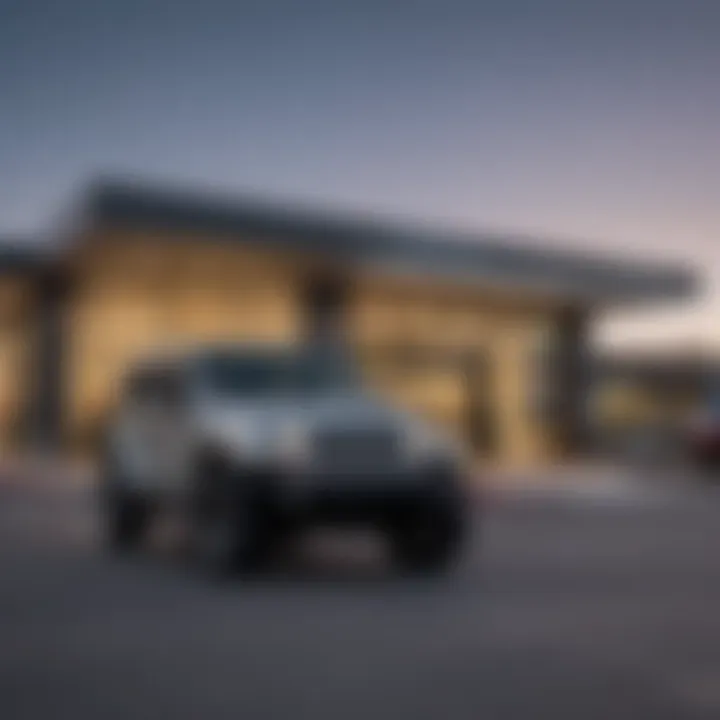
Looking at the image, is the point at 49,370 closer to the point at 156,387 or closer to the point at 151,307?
the point at 151,307

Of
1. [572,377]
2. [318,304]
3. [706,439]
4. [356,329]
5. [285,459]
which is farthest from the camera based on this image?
[572,377]

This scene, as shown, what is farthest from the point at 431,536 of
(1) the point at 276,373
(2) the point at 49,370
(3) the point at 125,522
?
(2) the point at 49,370

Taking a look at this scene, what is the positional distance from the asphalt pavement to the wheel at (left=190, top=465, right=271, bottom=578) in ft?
0.81

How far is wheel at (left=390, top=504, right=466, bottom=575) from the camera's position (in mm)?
10883

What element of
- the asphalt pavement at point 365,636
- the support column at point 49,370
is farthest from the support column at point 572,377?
the asphalt pavement at point 365,636

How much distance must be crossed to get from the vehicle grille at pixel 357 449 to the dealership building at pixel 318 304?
1427cm

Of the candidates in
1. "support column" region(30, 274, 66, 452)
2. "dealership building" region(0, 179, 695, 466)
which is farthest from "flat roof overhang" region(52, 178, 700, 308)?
"support column" region(30, 274, 66, 452)

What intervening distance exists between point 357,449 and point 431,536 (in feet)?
3.92

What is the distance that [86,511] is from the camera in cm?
1783

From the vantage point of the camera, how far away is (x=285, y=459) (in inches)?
405

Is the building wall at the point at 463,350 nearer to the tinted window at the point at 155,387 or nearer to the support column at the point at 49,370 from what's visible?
the support column at the point at 49,370

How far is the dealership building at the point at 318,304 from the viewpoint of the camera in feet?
86.2

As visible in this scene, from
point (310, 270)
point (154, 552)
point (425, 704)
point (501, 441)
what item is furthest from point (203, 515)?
point (501, 441)

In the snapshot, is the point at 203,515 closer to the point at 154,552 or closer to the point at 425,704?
the point at 154,552
